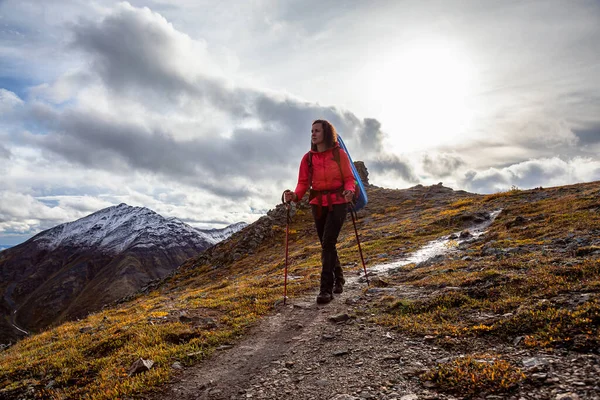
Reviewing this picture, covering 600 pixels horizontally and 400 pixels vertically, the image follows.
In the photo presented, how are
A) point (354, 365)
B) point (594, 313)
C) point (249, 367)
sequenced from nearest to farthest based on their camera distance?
point (594, 313) → point (354, 365) → point (249, 367)

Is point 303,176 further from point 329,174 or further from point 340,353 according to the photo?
point 340,353

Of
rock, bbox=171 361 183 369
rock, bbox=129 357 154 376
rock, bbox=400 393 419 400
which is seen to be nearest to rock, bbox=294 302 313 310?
rock, bbox=171 361 183 369

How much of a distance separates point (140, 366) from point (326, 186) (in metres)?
6.03

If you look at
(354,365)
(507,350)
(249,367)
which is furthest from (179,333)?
(507,350)

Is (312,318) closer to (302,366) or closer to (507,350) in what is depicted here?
(302,366)

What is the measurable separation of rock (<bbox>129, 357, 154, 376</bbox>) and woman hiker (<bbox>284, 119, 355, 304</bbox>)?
4.65 metres

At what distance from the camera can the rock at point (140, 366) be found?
19.6ft

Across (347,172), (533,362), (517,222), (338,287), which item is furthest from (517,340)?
(517,222)

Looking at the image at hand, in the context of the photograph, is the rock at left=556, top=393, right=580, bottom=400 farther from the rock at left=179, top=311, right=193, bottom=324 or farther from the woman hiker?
the rock at left=179, top=311, right=193, bottom=324

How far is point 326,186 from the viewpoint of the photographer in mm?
9320

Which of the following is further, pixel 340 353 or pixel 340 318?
pixel 340 318

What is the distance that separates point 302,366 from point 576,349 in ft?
12.9

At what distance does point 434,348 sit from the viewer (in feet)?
17.8

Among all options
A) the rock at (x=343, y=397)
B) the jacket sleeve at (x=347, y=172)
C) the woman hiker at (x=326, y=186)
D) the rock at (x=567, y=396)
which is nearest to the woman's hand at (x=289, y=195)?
the woman hiker at (x=326, y=186)
